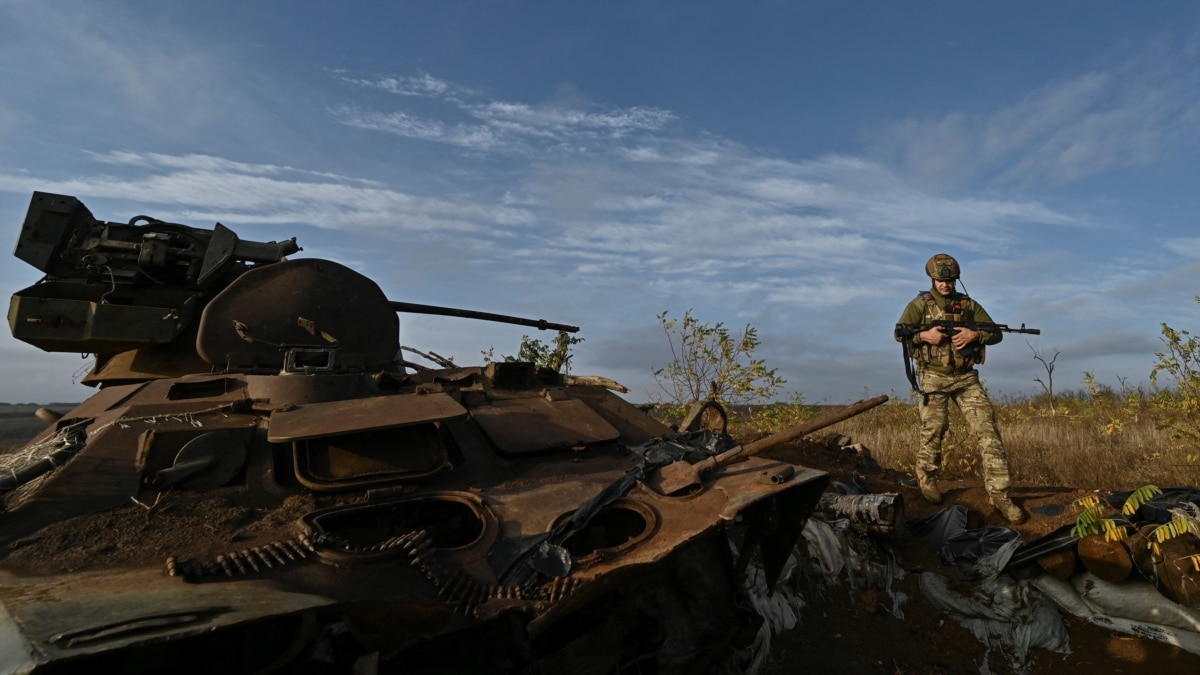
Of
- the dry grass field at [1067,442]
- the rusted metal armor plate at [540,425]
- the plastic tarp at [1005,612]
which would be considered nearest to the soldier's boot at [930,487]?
the plastic tarp at [1005,612]

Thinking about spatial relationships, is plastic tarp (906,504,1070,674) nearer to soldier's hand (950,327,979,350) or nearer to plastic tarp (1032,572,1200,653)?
plastic tarp (1032,572,1200,653)

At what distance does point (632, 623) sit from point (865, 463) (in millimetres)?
6487

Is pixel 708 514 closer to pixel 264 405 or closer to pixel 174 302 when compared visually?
pixel 264 405

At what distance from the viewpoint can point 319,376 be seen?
399 centimetres

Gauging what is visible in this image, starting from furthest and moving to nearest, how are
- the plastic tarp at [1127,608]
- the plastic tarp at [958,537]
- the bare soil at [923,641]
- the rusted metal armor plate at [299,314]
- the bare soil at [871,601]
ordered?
1. the plastic tarp at [958,537]
2. the bare soil at [923,641]
3. the plastic tarp at [1127,608]
4. the rusted metal armor plate at [299,314]
5. the bare soil at [871,601]

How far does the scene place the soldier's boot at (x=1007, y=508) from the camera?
5988mm

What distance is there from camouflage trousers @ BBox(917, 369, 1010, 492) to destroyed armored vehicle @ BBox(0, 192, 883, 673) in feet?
7.76

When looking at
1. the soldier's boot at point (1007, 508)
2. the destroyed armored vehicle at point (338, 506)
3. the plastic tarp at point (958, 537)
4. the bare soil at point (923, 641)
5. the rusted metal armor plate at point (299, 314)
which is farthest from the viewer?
the soldier's boot at point (1007, 508)

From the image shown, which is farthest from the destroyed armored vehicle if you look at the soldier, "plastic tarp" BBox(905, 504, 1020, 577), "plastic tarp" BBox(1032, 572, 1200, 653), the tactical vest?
the tactical vest

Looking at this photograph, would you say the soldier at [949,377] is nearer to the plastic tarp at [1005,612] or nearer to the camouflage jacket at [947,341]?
the camouflage jacket at [947,341]

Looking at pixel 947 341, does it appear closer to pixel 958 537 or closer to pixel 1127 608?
pixel 958 537

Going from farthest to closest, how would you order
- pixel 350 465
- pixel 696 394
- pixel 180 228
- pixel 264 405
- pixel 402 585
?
pixel 696 394 < pixel 180 228 < pixel 264 405 < pixel 350 465 < pixel 402 585

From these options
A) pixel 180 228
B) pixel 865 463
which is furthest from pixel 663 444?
pixel 865 463

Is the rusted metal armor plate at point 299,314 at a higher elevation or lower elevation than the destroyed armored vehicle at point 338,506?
higher
